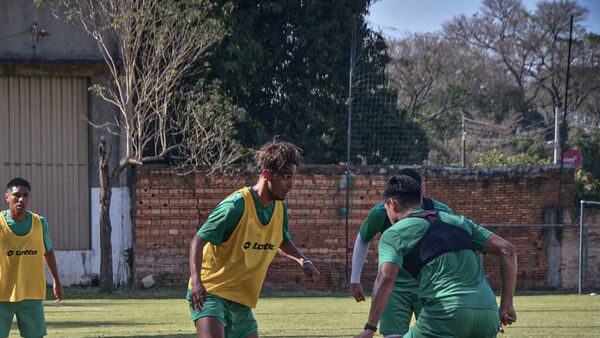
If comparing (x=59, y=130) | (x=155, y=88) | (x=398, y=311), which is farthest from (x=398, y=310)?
(x=59, y=130)

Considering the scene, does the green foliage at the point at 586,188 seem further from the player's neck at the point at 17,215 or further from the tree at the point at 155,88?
the player's neck at the point at 17,215

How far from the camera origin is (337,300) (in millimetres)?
23000

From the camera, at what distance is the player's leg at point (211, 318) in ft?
24.7

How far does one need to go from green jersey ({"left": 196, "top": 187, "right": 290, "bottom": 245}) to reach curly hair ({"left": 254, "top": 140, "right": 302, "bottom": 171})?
242 mm

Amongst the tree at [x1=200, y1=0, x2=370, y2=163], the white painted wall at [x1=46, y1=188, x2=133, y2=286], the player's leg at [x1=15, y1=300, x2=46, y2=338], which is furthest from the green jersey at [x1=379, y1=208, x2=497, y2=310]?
the tree at [x1=200, y1=0, x2=370, y2=163]

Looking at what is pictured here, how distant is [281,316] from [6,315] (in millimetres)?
7799

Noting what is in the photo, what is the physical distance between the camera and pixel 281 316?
1795 cm

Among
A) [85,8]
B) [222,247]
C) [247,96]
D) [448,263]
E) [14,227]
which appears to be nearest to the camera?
[448,263]

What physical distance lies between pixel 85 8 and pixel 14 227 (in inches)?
639

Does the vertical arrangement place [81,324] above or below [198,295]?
below

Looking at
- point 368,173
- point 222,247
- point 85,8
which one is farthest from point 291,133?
point 222,247

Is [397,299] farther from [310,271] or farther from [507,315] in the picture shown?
[507,315]

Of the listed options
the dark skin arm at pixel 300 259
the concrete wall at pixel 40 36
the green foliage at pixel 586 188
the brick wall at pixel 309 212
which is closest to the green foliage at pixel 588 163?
the green foliage at pixel 586 188

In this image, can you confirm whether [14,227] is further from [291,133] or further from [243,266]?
[291,133]
